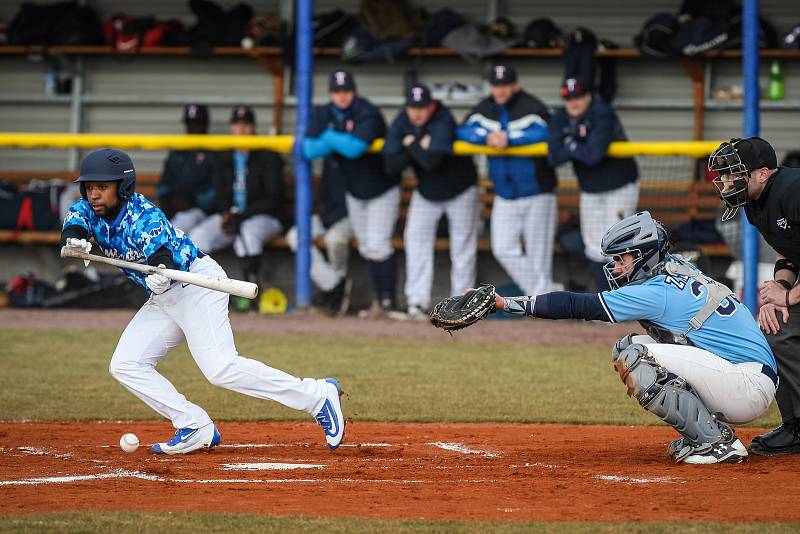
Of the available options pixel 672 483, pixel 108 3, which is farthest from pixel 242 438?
pixel 108 3

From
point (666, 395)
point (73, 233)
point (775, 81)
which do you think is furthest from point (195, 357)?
point (775, 81)

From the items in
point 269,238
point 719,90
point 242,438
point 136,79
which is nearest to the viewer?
point 242,438

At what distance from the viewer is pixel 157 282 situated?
5980 millimetres

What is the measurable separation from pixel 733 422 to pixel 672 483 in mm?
754

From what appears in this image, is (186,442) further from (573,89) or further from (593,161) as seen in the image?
(573,89)

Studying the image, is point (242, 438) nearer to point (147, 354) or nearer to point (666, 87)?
point (147, 354)

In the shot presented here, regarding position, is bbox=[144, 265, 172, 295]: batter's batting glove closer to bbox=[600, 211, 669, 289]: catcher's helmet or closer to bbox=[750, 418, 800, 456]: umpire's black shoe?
bbox=[600, 211, 669, 289]: catcher's helmet

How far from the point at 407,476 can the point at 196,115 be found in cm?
914

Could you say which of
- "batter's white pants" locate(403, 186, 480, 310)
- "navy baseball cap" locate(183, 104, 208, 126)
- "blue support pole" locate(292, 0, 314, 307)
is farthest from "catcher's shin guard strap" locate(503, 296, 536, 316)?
"navy baseball cap" locate(183, 104, 208, 126)

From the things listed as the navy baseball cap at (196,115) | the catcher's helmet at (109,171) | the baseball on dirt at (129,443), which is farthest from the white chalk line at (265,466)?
the navy baseball cap at (196,115)

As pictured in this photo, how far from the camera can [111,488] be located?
5.32 metres

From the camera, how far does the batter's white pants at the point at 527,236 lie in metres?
12.0

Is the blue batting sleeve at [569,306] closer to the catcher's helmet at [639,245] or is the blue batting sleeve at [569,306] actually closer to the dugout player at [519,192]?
the catcher's helmet at [639,245]

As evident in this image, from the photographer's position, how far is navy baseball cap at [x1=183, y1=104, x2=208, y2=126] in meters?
14.1
